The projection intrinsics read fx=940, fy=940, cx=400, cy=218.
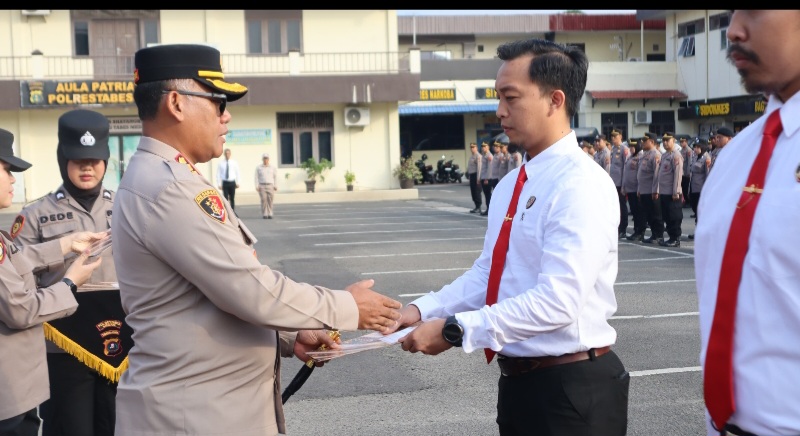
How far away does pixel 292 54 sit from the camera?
3216cm

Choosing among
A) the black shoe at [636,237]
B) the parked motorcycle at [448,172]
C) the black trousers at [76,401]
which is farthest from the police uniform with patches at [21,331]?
the parked motorcycle at [448,172]

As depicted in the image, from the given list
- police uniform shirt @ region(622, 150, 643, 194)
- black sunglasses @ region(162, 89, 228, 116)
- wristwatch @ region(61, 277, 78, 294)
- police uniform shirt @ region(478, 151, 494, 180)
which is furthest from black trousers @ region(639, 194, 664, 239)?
black sunglasses @ region(162, 89, 228, 116)

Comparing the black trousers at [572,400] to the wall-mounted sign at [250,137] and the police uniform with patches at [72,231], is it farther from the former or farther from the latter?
the wall-mounted sign at [250,137]

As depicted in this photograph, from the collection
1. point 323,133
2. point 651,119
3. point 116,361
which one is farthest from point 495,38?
point 116,361

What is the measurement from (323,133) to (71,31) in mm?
9126

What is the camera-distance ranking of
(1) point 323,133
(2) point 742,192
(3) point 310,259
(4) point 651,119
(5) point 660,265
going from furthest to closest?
(4) point 651,119 < (1) point 323,133 < (3) point 310,259 < (5) point 660,265 < (2) point 742,192

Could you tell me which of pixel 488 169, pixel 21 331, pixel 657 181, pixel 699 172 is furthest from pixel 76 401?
pixel 488 169

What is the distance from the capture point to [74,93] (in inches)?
1203

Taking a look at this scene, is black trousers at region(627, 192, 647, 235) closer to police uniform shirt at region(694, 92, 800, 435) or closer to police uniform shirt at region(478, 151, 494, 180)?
police uniform shirt at region(478, 151, 494, 180)

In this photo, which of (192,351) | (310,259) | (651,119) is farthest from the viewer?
(651,119)

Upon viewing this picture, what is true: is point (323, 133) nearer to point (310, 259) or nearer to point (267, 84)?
point (267, 84)

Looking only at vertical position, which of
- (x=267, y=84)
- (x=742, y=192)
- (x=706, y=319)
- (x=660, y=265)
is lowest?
(x=660, y=265)

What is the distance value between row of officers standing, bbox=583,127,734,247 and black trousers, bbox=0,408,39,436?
13.7 m

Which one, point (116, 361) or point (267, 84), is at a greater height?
point (267, 84)
